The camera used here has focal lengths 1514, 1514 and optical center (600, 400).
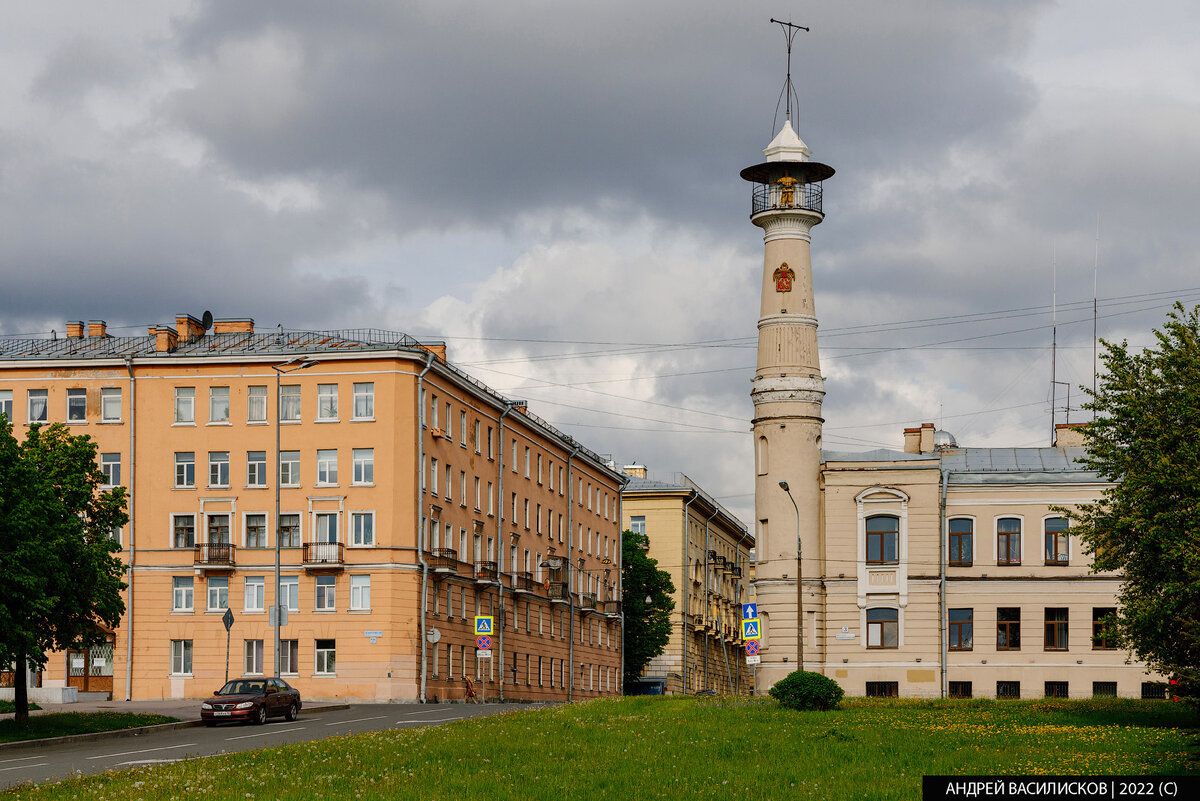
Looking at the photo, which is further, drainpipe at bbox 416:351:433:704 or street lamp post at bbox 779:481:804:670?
drainpipe at bbox 416:351:433:704

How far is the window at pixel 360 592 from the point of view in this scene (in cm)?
6938

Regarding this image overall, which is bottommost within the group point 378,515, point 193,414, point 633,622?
point 633,622

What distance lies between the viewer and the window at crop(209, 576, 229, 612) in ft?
231

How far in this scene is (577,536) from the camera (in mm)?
100750

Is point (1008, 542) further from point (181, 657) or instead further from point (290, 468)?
point (181, 657)

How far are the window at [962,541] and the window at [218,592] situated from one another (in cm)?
3464

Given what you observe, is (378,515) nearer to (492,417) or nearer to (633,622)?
(492,417)

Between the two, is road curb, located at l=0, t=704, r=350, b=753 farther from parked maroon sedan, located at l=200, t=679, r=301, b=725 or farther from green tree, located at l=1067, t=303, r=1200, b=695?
green tree, located at l=1067, t=303, r=1200, b=695

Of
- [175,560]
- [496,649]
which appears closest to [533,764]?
[175,560]

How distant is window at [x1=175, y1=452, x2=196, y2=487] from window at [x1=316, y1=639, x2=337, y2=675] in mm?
10160

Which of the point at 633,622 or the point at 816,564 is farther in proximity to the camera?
the point at 633,622

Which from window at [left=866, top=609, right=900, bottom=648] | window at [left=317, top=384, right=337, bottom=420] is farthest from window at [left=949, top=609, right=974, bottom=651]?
window at [left=317, top=384, right=337, bottom=420]

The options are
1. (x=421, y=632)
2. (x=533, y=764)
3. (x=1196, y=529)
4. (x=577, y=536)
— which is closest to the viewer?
(x=533, y=764)

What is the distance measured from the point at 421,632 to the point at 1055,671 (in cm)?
2995
